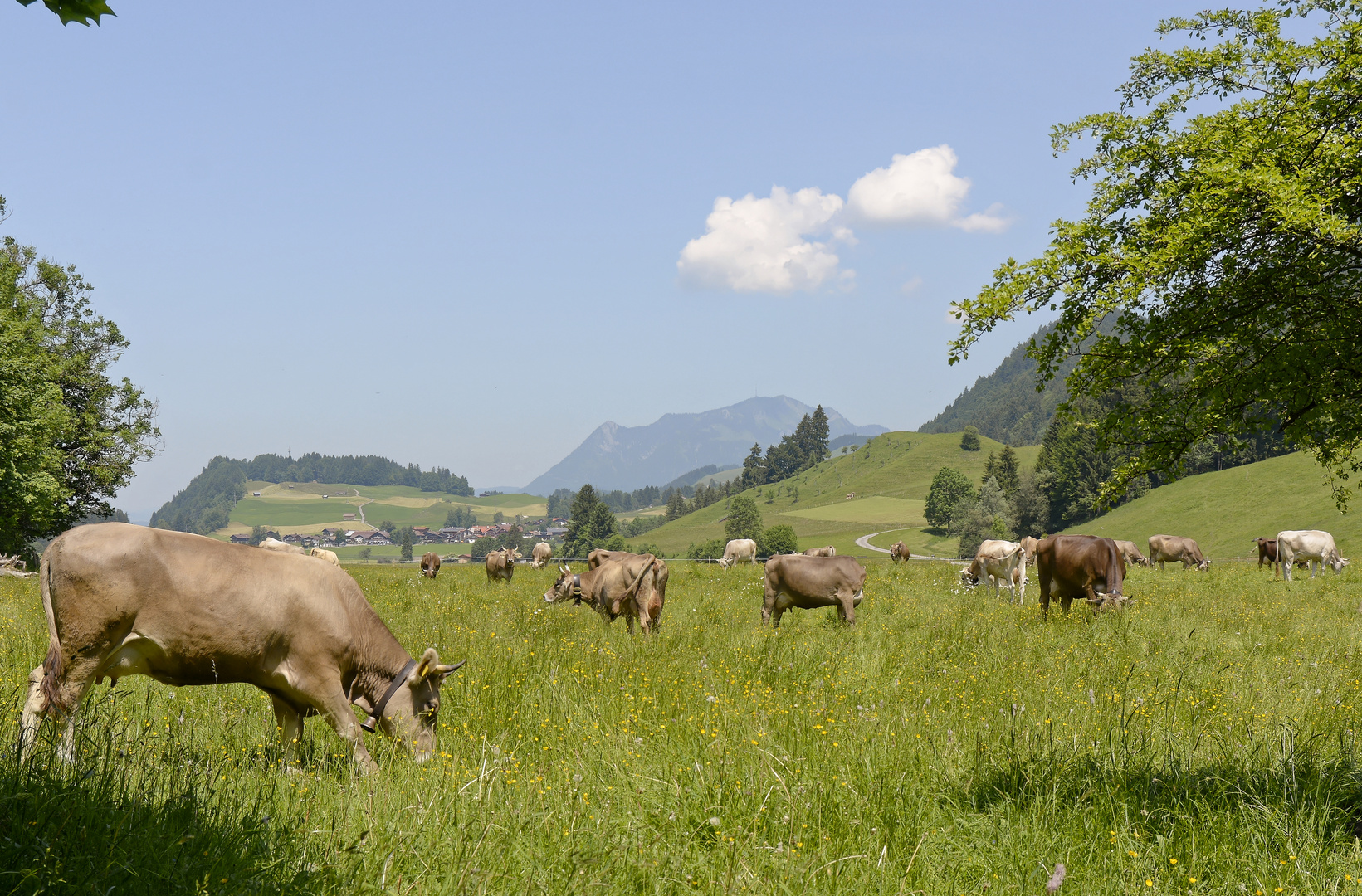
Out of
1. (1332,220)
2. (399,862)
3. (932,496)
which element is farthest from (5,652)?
(932,496)

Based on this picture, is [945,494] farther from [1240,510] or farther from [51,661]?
[51,661]

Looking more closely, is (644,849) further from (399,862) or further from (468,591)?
(468,591)

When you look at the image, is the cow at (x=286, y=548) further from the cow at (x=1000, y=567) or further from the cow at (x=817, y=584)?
the cow at (x=1000, y=567)

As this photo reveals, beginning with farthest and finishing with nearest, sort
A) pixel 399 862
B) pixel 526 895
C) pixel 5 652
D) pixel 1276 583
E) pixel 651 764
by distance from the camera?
pixel 1276 583
pixel 5 652
pixel 651 764
pixel 399 862
pixel 526 895

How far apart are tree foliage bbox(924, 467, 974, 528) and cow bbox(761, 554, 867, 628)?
11861cm

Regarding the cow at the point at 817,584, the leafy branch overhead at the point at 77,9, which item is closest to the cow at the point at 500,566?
the cow at the point at 817,584

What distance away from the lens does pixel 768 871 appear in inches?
154

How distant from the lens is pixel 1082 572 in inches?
616

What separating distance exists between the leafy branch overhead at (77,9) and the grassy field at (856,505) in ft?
366

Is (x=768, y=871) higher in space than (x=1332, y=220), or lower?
lower

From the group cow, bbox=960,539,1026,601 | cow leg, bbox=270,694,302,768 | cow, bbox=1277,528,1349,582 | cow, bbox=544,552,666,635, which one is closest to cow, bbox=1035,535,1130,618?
cow, bbox=960,539,1026,601

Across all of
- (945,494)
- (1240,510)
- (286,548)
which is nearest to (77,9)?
(286,548)

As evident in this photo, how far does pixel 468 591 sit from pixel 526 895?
17841mm

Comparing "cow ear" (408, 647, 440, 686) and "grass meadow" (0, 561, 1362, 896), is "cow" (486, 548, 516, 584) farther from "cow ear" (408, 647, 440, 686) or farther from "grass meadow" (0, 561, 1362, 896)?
"cow ear" (408, 647, 440, 686)
